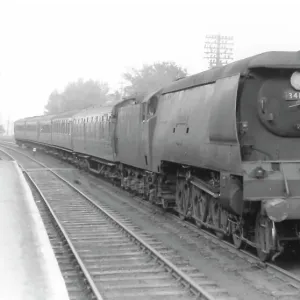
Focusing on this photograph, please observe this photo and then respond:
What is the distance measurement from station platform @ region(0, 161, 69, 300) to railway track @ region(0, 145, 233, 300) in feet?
1.83

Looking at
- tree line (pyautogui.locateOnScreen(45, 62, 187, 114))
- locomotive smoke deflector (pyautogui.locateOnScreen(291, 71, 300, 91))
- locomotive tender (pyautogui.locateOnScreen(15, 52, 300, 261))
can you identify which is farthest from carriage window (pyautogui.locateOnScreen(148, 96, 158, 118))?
tree line (pyautogui.locateOnScreen(45, 62, 187, 114))

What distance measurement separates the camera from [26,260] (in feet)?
23.5

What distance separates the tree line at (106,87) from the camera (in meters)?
55.0

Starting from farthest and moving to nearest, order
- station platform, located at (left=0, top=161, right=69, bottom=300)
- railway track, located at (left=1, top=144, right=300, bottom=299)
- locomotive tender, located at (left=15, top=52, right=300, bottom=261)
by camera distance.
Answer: locomotive tender, located at (left=15, top=52, right=300, bottom=261), railway track, located at (left=1, top=144, right=300, bottom=299), station platform, located at (left=0, top=161, right=69, bottom=300)

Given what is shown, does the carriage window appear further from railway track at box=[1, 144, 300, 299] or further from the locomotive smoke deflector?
the locomotive smoke deflector

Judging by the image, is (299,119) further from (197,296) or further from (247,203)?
(197,296)

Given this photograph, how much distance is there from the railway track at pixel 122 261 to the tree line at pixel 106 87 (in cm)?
2614

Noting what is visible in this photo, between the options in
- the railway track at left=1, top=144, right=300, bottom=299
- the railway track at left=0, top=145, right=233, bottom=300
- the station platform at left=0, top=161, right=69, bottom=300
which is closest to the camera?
the station platform at left=0, top=161, right=69, bottom=300

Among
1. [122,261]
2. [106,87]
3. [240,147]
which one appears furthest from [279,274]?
[106,87]

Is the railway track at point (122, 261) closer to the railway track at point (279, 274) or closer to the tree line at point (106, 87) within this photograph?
the railway track at point (279, 274)

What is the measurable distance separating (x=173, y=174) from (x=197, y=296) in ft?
18.7

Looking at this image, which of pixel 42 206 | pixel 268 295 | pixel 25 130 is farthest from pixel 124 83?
pixel 268 295

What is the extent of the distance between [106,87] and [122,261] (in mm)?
77684

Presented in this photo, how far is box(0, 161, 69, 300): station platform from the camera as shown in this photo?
5746 millimetres
